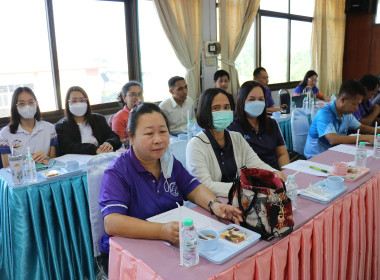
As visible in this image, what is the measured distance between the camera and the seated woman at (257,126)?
2408 mm

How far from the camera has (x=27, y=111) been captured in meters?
2.56

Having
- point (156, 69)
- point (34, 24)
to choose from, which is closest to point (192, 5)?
point (156, 69)

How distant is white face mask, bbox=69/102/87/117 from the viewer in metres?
2.88

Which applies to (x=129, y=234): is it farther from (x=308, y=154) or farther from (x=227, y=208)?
(x=308, y=154)

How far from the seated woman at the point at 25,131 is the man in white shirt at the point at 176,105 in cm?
168

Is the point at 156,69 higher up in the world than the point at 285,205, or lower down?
higher up

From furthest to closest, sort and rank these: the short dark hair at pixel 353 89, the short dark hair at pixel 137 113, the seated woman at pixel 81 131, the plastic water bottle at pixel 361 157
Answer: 1. the seated woman at pixel 81 131
2. the short dark hair at pixel 353 89
3. the plastic water bottle at pixel 361 157
4. the short dark hair at pixel 137 113

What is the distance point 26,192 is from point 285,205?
157cm

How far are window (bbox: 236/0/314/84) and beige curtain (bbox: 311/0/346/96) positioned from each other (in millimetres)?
168

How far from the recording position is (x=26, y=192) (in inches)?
77.6

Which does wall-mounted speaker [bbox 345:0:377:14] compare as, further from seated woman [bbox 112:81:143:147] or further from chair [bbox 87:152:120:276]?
chair [bbox 87:152:120:276]

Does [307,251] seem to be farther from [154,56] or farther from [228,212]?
[154,56]

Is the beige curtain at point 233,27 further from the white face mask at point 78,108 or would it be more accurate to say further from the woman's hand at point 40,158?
the woman's hand at point 40,158

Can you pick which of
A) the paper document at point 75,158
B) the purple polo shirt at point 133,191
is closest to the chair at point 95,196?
the purple polo shirt at point 133,191
